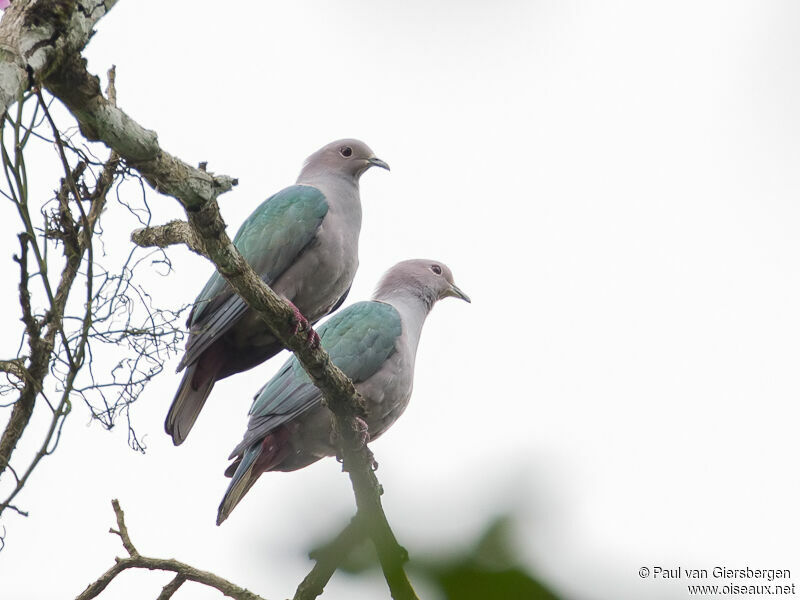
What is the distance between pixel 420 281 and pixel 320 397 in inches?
57.6

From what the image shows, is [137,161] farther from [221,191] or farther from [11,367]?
[11,367]

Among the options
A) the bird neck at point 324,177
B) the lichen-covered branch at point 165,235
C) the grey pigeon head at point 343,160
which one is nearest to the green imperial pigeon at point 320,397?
the bird neck at point 324,177

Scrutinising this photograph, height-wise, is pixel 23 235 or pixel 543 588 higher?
pixel 23 235

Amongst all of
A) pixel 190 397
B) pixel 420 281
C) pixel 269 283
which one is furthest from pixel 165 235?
pixel 420 281

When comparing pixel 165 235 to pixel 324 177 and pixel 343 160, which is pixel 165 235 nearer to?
pixel 324 177

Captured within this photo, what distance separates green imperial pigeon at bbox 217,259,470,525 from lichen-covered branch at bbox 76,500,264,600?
738 mm

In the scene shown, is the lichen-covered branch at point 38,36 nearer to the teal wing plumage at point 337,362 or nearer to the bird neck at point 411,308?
the teal wing plumage at point 337,362

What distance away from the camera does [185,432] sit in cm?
476

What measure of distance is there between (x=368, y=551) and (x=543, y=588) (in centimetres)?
50

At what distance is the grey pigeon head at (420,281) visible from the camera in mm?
5859

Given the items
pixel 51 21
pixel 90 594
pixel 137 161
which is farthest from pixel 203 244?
pixel 90 594

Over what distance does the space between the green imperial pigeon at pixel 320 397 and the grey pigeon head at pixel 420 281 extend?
1.74ft

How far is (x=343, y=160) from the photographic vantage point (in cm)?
566

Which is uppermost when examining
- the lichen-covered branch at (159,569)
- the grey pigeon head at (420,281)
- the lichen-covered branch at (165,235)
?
the grey pigeon head at (420,281)
